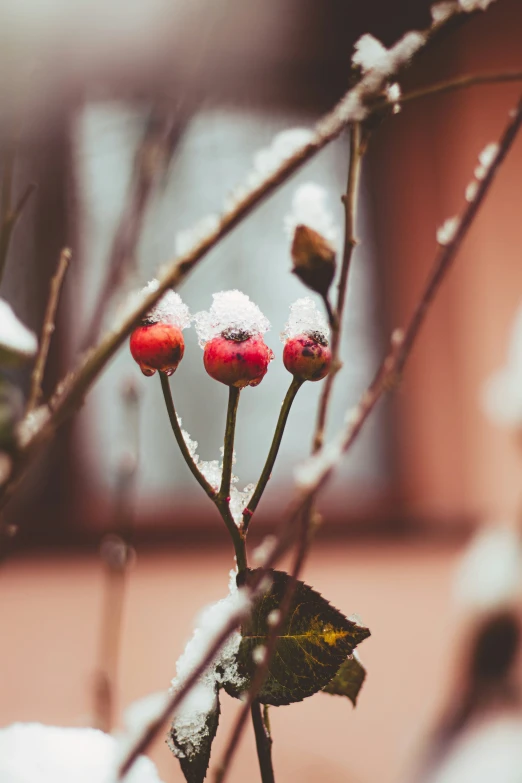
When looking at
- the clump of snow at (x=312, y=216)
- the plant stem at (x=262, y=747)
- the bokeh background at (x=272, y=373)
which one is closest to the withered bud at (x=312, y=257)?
the clump of snow at (x=312, y=216)

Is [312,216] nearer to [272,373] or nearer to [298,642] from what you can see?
[298,642]

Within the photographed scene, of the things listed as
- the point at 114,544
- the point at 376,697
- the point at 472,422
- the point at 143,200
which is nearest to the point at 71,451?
the point at 376,697

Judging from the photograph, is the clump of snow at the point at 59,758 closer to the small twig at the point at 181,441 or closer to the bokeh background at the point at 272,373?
the small twig at the point at 181,441

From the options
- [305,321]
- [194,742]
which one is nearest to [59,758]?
[194,742]

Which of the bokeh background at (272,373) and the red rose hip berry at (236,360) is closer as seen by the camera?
the red rose hip berry at (236,360)

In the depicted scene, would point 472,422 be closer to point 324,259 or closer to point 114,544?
point 114,544
